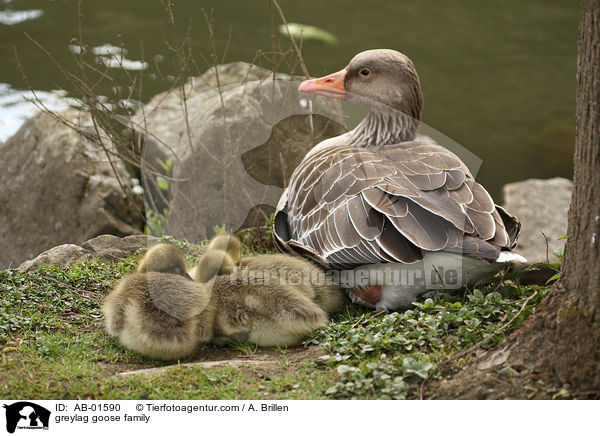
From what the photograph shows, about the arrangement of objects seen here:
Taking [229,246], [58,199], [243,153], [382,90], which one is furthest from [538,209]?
[58,199]

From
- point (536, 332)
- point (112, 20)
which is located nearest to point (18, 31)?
point (112, 20)

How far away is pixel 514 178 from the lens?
11969 mm

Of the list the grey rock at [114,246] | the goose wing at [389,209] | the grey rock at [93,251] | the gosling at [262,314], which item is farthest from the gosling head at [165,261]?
the grey rock at [114,246]

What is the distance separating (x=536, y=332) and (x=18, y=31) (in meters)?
13.7

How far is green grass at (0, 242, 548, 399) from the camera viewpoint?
11.1 ft

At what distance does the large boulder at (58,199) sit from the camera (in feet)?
25.3

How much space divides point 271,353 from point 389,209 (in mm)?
1225

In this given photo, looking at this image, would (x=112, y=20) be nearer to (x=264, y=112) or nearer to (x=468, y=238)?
(x=264, y=112)

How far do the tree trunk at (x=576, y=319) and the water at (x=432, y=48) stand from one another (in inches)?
328

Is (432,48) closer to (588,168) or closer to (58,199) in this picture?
(58,199)

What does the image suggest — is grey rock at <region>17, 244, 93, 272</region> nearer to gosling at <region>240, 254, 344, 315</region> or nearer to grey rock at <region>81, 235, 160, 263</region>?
grey rock at <region>81, 235, 160, 263</region>

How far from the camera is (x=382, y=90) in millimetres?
5352

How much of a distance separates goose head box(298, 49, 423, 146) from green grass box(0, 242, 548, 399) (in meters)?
1.64

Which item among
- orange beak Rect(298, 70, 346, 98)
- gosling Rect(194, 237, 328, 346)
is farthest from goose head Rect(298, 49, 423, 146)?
gosling Rect(194, 237, 328, 346)
